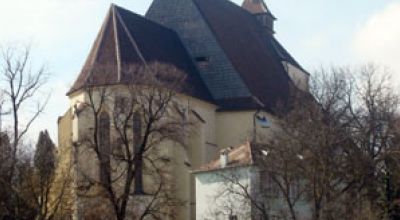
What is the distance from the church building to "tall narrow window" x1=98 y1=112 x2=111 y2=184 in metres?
1.10

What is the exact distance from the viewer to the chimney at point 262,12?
232 ft

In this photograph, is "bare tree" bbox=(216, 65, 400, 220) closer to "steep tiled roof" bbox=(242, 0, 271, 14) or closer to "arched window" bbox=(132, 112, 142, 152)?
"arched window" bbox=(132, 112, 142, 152)

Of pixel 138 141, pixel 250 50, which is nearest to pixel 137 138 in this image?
pixel 138 141

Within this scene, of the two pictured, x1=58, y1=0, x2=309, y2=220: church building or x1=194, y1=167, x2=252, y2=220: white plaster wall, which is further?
x1=58, y1=0, x2=309, y2=220: church building

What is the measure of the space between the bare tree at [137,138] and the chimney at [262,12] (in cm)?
2304

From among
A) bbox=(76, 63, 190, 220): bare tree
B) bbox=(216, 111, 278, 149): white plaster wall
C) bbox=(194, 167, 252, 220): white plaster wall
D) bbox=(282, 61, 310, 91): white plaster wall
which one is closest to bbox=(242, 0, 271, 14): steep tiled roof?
bbox=(282, 61, 310, 91): white plaster wall

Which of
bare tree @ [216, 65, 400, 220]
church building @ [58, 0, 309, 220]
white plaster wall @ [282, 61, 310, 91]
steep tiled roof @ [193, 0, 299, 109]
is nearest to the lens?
bare tree @ [216, 65, 400, 220]

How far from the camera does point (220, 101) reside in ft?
177

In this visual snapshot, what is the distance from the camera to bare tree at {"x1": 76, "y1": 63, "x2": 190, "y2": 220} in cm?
3875

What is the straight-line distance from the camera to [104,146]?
43.2 m

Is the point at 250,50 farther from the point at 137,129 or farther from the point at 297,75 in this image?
the point at 137,129

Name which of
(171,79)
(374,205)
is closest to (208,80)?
(171,79)

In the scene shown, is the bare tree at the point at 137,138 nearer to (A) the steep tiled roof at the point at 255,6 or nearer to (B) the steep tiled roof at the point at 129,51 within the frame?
(B) the steep tiled roof at the point at 129,51

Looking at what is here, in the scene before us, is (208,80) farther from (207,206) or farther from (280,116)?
(207,206)
